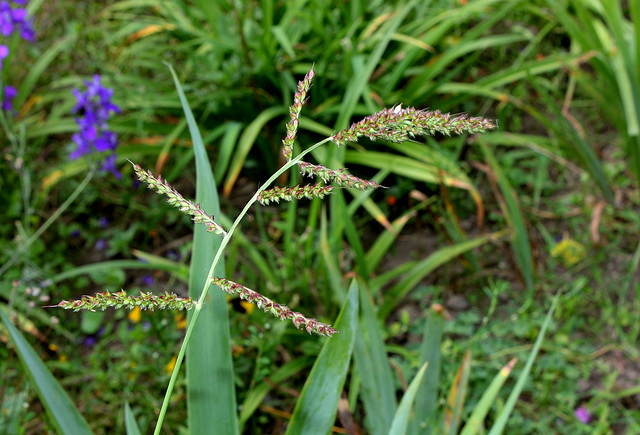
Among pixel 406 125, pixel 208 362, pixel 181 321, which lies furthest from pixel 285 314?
pixel 181 321

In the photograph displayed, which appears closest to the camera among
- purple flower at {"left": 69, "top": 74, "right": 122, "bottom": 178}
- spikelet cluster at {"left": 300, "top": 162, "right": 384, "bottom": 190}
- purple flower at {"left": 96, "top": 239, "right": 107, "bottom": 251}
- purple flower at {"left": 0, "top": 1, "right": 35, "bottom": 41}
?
spikelet cluster at {"left": 300, "top": 162, "right": 384, "bottom": 190}

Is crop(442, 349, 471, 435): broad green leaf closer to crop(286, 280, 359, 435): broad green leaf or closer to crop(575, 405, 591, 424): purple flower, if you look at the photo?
crop(286, 280, 359, 435): broad green leaf

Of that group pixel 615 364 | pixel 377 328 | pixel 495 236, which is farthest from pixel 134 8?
pixel 615 364

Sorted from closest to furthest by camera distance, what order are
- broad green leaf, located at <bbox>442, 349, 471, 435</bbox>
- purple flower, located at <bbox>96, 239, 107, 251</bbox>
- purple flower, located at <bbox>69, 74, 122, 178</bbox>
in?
broad green leaf, located at <bbox>442, 349, 471, 435</bbox>
purple flower, located at <bbox>69, 74, 122, 178</bbox>
purple flower, located at <bbox>96, 239, 107, 251</bbox>

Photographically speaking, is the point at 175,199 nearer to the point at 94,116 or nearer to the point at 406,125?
the point at 406,125

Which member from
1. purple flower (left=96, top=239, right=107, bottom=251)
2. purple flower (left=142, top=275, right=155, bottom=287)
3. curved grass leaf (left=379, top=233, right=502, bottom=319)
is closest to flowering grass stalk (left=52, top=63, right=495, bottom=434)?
curved grass leaf (left=379, top=233, right=502, bottom=319)

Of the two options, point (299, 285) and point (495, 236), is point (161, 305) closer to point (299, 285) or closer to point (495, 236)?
point (299, 285)
